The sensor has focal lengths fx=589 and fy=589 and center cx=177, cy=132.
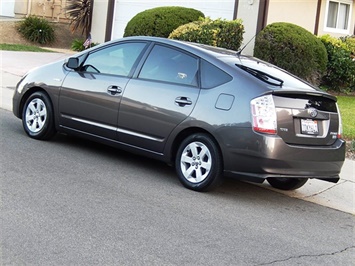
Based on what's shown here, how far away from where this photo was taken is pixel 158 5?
19219mm

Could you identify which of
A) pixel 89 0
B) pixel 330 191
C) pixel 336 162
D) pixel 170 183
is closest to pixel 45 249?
pixel 170 183

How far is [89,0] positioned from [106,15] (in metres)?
1.54

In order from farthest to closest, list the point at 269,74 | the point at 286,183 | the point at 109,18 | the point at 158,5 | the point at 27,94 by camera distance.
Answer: the point at 109,18
the point at 158,5
the point at 27,94
the point at 286,183
the point at 269,74

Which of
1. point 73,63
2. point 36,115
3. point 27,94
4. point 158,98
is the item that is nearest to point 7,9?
point 27,94

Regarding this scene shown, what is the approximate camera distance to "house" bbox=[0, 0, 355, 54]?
16891 millimetres

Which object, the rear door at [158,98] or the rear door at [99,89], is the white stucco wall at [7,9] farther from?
the rear door at [158,98]

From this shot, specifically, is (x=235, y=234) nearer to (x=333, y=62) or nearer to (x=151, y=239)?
(x=151, y=239)

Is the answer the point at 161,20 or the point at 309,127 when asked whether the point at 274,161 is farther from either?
the point at 161,20

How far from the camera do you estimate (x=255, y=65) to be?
7238mm

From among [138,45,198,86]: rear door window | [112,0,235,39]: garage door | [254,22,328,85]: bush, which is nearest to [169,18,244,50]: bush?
[254,22,328,85]: bush

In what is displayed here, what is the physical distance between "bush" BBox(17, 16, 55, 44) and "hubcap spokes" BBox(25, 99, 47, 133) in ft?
51.0

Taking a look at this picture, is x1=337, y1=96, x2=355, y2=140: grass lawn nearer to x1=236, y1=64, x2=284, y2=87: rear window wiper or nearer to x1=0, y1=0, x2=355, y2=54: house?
x1=0, y1=0, x2=355, y2=54: house

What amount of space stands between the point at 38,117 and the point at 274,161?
355 centimetres

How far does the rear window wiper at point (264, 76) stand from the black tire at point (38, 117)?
2.77 m
